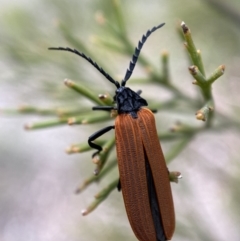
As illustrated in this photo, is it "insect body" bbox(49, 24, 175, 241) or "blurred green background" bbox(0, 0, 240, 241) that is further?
"blurred green background" bbox(0, 0, 240, 241)

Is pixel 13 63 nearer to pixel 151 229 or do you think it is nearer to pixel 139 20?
pixel 151 229

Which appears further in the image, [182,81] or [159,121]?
[182,81]

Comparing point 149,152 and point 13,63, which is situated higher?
point 149,152

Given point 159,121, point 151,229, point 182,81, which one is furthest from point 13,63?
point 182,81

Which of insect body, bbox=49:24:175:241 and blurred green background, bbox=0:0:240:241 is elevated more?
insect body, bbox=49:24:175:241

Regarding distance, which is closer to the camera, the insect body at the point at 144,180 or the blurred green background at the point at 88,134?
the insect body at the point at 144,180

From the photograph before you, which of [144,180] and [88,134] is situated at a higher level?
[144,180]

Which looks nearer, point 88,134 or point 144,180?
point 144,180

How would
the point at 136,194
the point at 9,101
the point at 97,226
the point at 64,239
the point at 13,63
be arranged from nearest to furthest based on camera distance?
the point at 136,194 → the point at 13,63 → the point at 97,226 → the point at 64,239 → the point at 9,101
